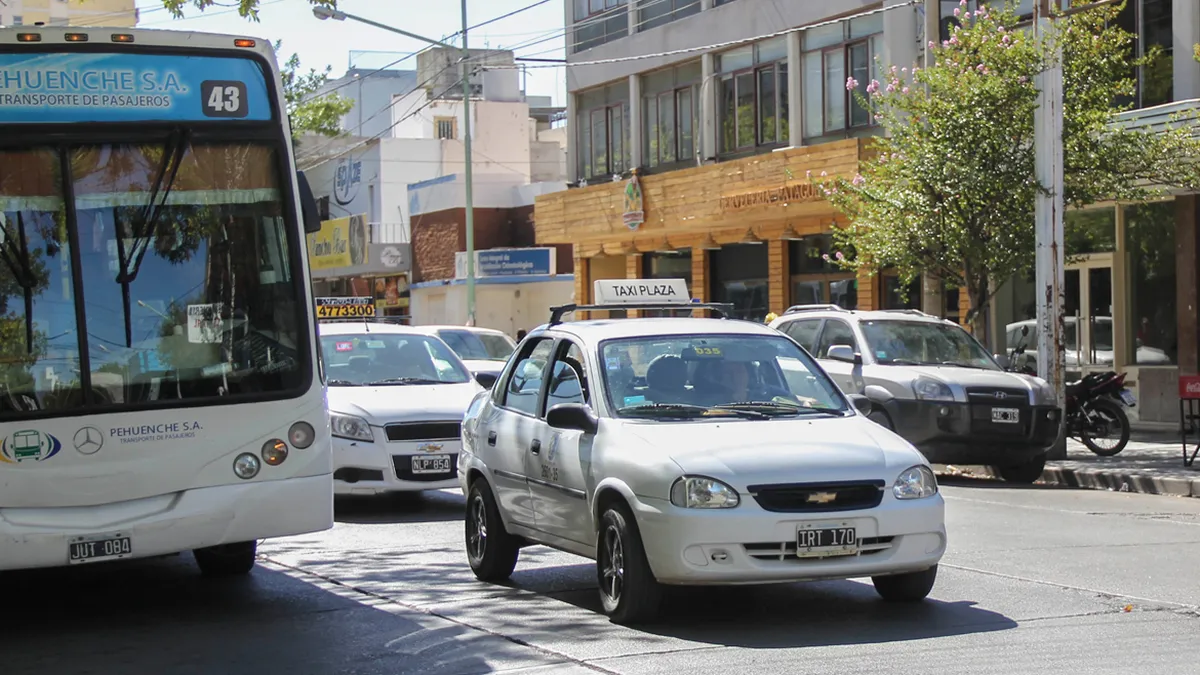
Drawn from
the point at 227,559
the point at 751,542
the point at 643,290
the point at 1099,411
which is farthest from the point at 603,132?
the point at 751,542

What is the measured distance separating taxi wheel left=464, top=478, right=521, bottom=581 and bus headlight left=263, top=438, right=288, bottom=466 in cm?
152

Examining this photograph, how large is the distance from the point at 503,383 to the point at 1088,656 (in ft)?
14.0

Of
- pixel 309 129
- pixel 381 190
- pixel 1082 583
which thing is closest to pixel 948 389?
pixel 1082 583

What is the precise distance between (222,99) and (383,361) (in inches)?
251

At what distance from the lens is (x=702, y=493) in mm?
7586

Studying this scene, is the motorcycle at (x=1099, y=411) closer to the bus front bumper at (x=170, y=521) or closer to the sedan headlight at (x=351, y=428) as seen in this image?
→ the sedan headlight at (x=351, y=428)

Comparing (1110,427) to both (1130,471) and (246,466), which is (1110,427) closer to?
(1130,471)

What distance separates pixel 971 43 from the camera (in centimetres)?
1905

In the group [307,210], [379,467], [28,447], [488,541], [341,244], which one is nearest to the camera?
[28,447]

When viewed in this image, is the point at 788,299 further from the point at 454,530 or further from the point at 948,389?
the point at 454,530

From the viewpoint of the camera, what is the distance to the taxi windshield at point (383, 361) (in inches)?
576

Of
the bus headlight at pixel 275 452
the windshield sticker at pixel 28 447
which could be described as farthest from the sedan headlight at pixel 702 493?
the windshield sticker at pixel 28 447

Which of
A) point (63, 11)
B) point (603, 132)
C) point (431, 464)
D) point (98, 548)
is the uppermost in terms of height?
point (63, 11)

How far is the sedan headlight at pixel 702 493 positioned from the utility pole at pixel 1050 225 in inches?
432
